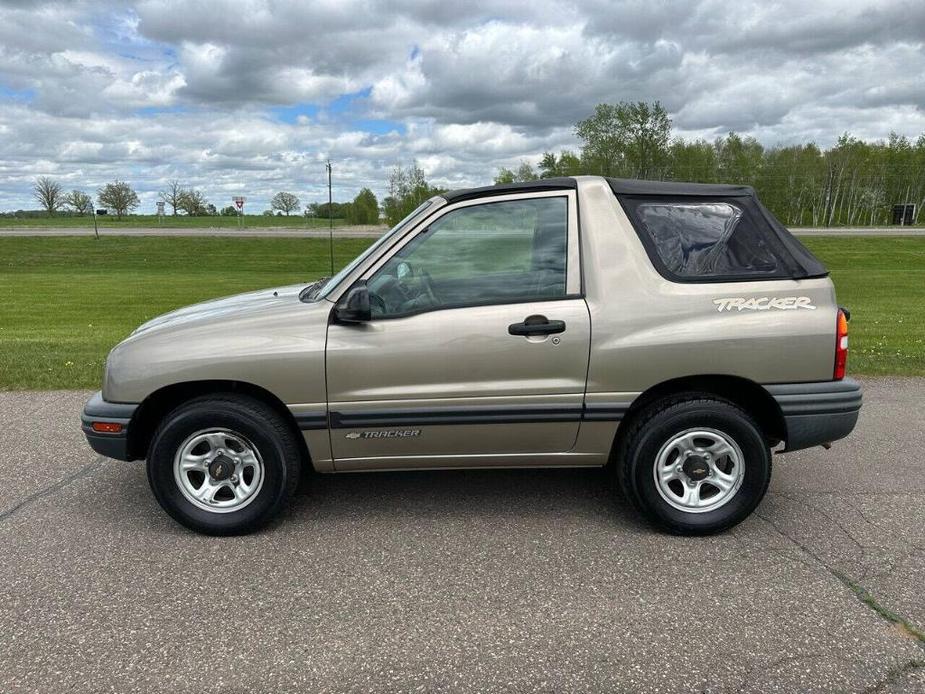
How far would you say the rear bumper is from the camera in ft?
11.3

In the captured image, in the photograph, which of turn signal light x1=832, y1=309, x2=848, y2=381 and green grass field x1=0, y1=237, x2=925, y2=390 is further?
green grass field x1=0, y1=237, x2=925, y2=390

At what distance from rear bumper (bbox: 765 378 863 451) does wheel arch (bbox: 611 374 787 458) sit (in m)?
0.04

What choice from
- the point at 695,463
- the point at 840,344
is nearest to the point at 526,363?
the point at 695,463

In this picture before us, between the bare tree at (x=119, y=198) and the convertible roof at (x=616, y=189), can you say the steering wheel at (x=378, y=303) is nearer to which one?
the convertible roof at (x=616, y=189)

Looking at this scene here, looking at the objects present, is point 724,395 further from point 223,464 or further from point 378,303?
point 223,464

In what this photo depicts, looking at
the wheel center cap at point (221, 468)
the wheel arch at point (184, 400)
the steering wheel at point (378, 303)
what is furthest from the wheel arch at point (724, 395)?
the wheel center cap at point (221, 468)

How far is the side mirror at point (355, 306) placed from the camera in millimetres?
3297

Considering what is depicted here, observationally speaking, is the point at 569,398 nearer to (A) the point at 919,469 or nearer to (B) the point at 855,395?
(B) the point at 855,395

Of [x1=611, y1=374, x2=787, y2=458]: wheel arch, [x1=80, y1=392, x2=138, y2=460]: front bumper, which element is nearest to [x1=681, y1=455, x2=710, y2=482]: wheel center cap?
[x1=611, y1=374, x2=787, y2=458]: wheel arch

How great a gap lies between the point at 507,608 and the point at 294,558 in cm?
112

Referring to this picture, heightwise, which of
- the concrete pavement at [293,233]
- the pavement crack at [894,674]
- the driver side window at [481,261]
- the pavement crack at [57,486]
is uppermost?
the driver side window at [481,261]

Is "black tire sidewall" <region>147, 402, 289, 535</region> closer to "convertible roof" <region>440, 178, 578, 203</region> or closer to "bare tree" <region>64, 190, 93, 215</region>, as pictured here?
"convertible roof" <region>440, 178, 578, 203</region>

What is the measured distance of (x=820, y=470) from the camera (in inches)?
178

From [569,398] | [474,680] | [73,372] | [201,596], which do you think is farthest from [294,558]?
[73,372]
